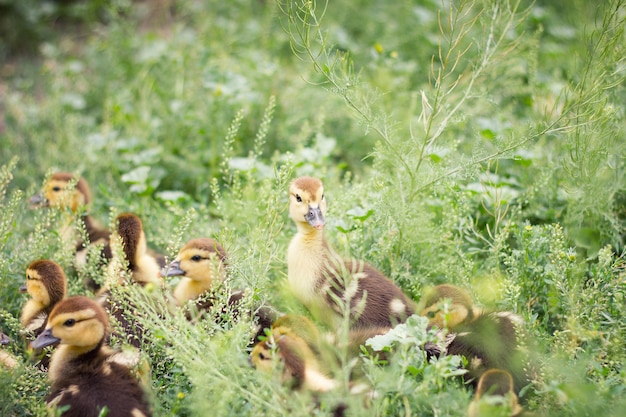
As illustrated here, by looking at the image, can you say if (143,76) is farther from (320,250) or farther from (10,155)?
(320,250)

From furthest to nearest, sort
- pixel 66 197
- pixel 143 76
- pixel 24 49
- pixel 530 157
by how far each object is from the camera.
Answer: pixel 24 49
pixel 143 76
pixel 530 157
pixel 66 197

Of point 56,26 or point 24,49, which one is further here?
point 56,26

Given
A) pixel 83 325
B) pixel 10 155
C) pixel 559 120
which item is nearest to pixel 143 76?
pixel 10 155

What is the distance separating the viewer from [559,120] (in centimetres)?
302

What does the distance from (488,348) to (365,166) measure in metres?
2.30

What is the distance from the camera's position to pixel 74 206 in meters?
4.25

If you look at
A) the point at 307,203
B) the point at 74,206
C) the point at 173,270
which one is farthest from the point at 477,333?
the point at 74,206

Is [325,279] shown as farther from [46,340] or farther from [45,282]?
[45,282]

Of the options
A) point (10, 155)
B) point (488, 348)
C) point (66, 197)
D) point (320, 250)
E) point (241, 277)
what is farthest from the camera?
point (10, 155)

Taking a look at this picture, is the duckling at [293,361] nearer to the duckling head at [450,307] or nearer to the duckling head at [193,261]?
the duckling head at [450,307]

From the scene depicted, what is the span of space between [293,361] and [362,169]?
9.25 feet

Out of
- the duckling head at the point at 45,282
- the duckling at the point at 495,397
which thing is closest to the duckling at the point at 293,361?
the duckling at the point at 495,397

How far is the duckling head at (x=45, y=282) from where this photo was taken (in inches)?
127

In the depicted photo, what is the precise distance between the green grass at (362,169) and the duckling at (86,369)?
112 millimetres
